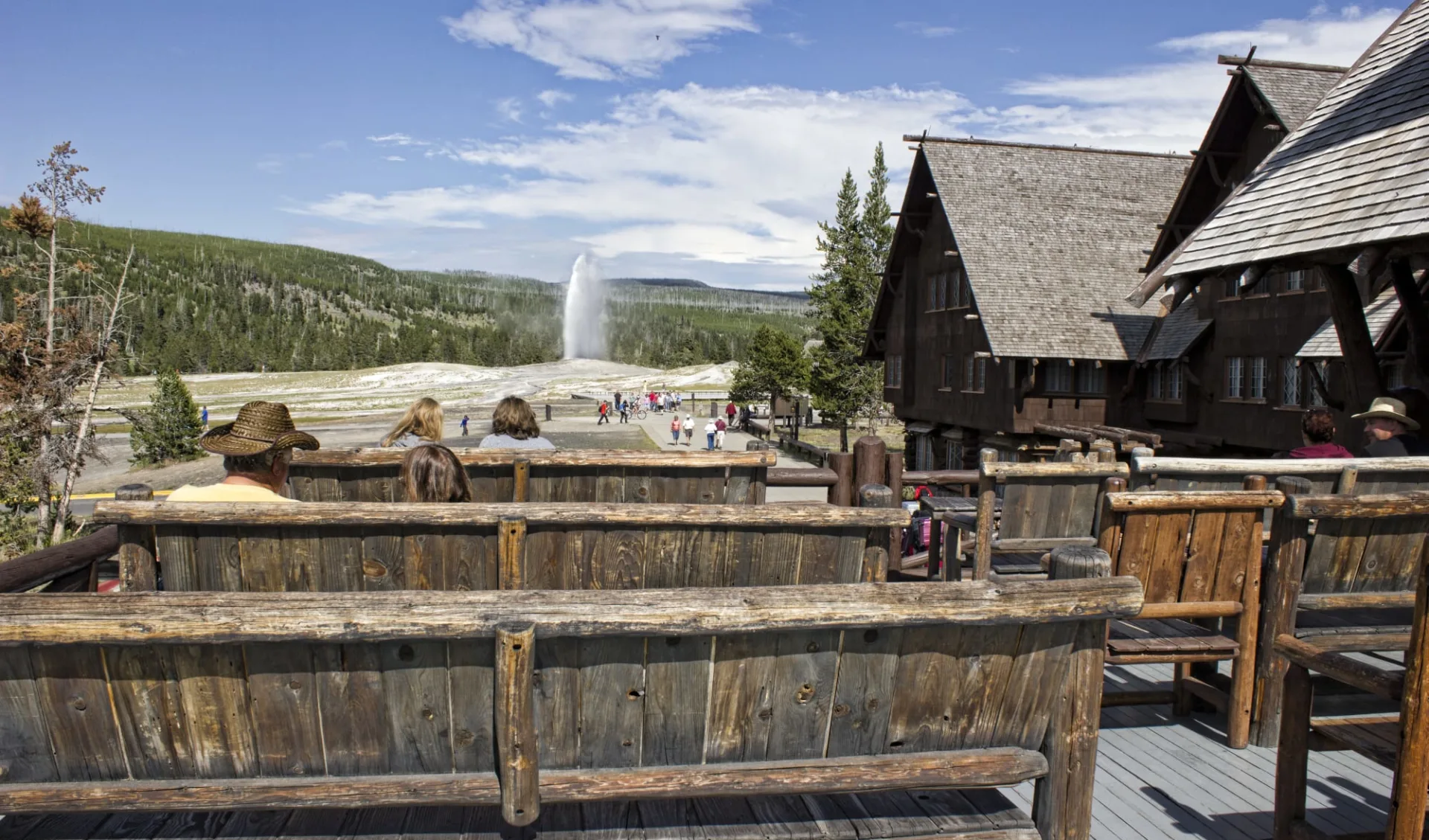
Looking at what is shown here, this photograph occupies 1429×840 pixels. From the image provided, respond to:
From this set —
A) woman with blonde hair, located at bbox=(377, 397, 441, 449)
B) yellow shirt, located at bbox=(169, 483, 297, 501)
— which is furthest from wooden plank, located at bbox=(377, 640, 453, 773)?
woman with blonde hair, located at bbox=(377, 397, 441, 449)

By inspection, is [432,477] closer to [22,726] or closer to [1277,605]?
[22,726]

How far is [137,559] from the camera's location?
4.45 meters

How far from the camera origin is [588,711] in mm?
2887

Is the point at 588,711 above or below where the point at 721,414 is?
above

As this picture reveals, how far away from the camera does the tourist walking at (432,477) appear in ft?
18.2

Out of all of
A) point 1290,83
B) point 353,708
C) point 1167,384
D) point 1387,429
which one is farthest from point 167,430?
point 1387,429

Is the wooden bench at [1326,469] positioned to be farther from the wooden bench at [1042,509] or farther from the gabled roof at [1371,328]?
the gabled roof at [1371,328]

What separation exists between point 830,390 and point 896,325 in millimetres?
13009

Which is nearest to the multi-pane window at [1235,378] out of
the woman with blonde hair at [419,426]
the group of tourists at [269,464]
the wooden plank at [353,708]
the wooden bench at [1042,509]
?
the wooden bench at [1042,509]

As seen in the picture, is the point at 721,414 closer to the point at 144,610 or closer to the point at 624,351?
the point at 144,610

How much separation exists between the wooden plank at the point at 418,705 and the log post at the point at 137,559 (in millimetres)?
2396

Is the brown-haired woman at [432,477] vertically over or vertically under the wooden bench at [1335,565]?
over

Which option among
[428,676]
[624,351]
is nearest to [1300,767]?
[428,676]

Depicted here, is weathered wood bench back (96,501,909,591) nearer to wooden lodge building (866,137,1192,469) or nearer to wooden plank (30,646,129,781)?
wooden plank (30,646,129,781)
